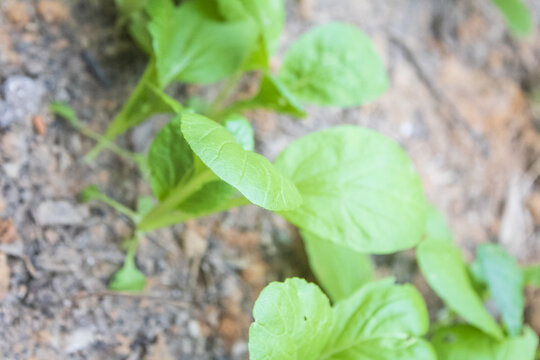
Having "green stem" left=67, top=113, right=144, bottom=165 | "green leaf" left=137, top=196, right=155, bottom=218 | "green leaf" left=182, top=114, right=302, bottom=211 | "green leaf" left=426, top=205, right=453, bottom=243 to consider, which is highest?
"green leaf" left=182, top=114, right=302, bottom=211

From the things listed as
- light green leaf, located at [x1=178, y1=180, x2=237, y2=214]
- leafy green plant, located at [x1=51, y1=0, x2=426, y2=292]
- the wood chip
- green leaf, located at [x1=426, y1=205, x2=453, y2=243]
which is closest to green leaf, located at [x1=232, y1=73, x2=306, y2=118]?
leafy green plant, located at [x1=51, y1=0, x2=426, y2=292]

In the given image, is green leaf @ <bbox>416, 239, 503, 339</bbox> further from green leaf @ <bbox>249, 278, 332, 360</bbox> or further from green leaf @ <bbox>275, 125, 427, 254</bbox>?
green leaf @ <bbox>249, 278, 332, 360</bbox>

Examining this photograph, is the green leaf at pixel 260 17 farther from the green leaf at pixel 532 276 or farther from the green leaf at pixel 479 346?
the green leaf at pixel 532 276

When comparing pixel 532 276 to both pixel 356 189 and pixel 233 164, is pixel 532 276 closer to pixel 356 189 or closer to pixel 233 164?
pixel 356 189

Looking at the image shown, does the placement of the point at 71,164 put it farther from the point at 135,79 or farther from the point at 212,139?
the point at 212,139

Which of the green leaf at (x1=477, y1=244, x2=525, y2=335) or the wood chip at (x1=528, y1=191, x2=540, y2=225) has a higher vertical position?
the green leaf at (x1=477, y1=244, x2=525, y2=335)

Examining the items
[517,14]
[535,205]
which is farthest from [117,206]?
[517,14]

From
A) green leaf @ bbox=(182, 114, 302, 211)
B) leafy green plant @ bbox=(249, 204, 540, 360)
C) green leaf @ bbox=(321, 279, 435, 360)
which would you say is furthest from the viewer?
green leaf @ bbox=(321, 279, 435, 360)
